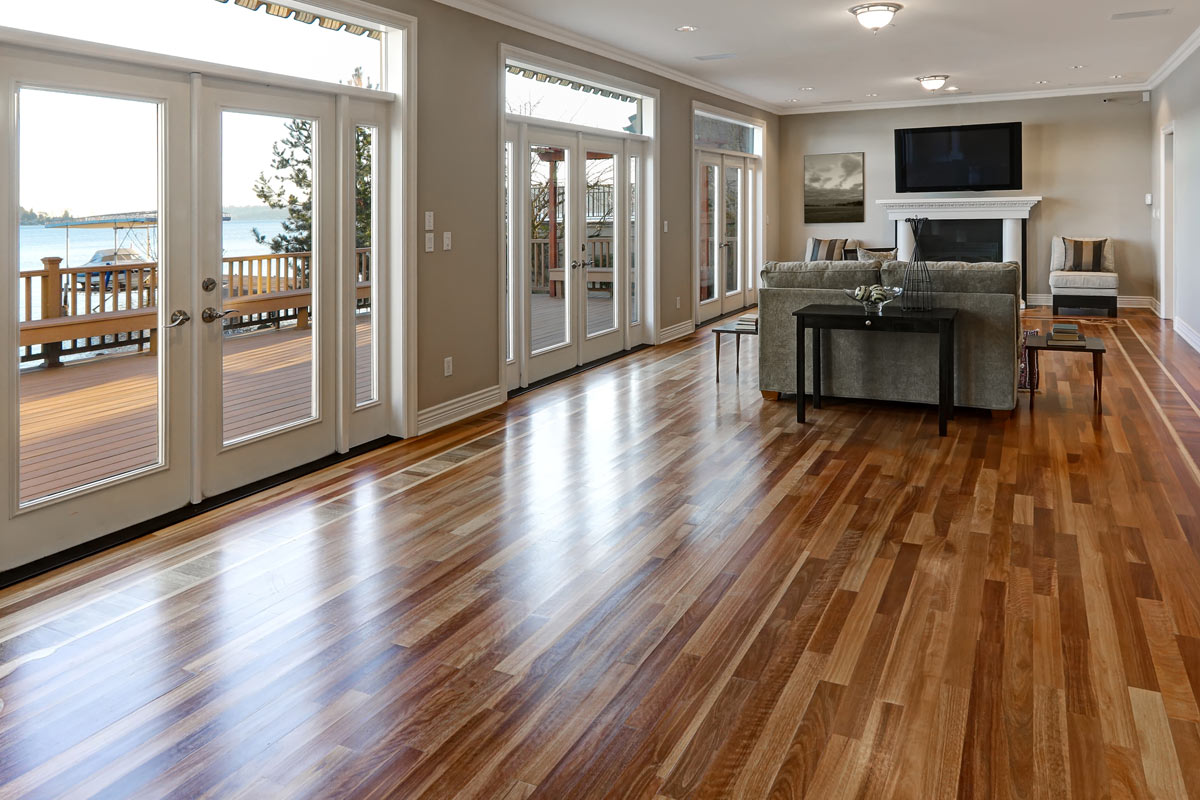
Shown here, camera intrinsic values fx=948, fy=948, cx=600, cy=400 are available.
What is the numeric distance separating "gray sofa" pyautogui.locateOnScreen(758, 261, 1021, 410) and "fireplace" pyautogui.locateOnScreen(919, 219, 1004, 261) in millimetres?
6390

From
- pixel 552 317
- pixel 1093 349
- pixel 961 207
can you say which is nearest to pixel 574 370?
pixel 552 317

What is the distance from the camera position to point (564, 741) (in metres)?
2.18

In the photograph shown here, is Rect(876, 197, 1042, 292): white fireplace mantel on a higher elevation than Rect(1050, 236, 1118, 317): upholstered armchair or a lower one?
higher

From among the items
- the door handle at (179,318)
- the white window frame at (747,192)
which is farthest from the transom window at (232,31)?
the white window frame at (747,192)

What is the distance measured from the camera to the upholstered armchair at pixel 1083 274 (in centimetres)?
1048

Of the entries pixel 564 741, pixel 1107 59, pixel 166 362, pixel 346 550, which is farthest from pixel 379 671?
pixel 1107 59

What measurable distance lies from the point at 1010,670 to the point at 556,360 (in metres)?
5.04

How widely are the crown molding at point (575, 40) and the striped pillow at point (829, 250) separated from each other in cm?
286

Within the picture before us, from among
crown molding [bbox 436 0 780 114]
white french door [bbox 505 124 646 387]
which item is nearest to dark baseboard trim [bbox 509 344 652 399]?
white french door [bbox 505 124 646 387]

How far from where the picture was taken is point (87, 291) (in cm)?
346

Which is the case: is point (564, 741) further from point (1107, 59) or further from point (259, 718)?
point (1107, 59)

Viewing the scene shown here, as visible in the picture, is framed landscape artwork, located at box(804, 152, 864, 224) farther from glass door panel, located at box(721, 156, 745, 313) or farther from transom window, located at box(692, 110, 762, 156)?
A: glass door panel, located at box(721, 156, 745, 313)

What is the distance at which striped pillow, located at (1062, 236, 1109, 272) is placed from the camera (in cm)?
1085

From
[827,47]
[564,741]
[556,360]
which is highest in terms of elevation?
[827,47]
